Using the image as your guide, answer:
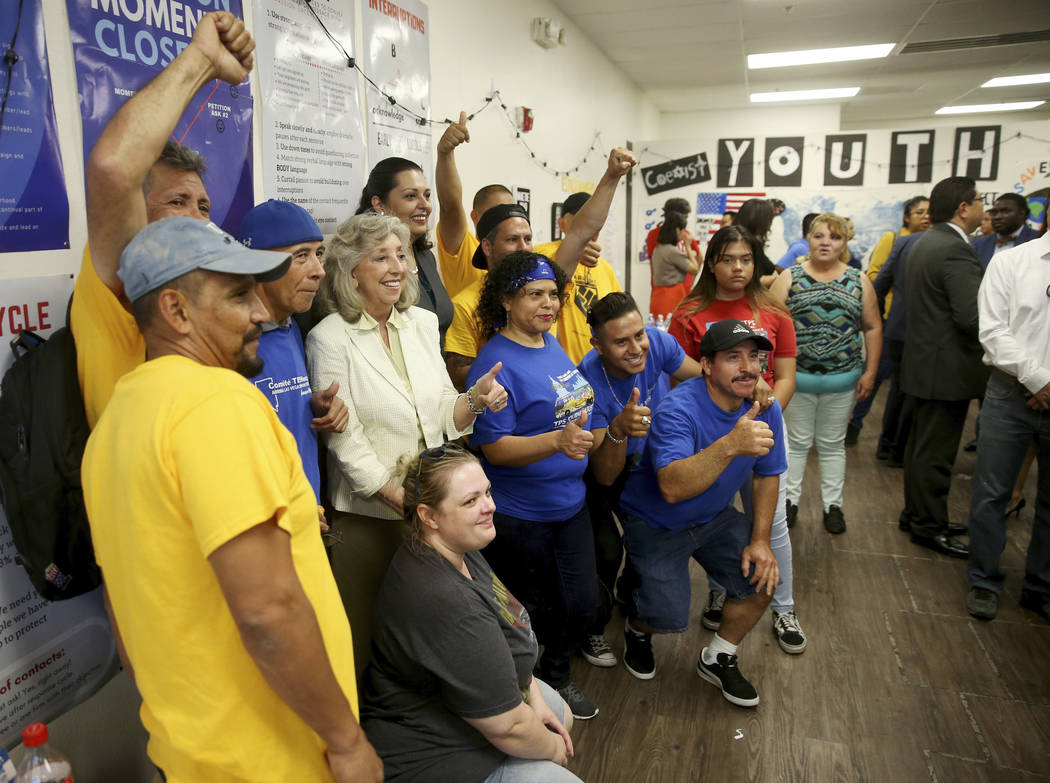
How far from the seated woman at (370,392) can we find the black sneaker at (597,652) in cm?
91

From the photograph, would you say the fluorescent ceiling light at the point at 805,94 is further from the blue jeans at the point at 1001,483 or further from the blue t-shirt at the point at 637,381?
the blue t-shirt at the point at 637,381

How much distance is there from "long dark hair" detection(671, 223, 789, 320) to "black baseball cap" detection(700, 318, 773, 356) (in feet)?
2.02

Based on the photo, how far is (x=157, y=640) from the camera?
95 cm

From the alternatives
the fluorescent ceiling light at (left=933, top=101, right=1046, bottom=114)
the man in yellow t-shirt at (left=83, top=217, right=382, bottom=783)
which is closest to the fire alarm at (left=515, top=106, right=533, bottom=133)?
the man in yellow t-shirt at (left=83, top=217, right=382, bottom=783)

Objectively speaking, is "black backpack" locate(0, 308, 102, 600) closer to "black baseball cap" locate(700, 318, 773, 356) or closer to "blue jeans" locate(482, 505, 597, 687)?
"blue jeans" locate(482, 505, 597, 687)

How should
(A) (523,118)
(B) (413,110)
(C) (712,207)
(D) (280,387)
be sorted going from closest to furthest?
(D) (280,387) < (B) (413,110) < (A) (523,118) < (C) (712,207)

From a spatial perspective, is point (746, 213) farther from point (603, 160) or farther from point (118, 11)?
point (603, 160)

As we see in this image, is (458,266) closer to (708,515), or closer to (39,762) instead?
(708,515)

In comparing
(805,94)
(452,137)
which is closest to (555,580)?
(452,137)

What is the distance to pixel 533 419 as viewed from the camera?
6.54 ft

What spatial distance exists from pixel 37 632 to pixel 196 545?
739 millimetres

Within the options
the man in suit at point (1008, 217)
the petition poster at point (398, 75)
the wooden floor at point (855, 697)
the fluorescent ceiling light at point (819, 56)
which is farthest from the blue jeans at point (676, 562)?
the fluorescent ceiling light at point (819, 56)

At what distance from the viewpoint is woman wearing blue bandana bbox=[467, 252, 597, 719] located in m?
1.98

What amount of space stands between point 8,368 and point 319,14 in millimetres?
1516
